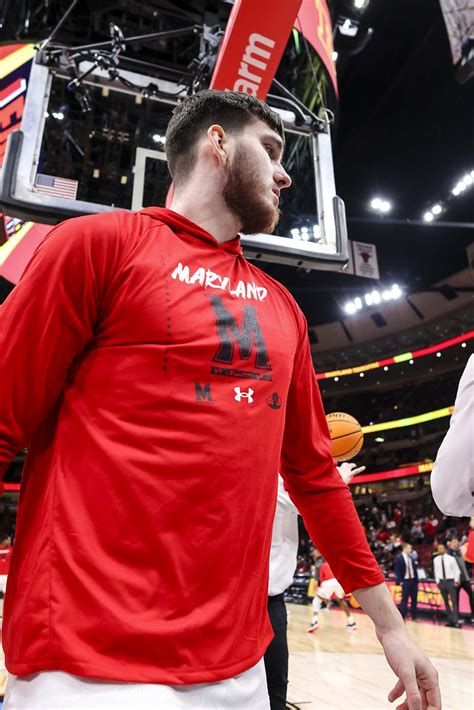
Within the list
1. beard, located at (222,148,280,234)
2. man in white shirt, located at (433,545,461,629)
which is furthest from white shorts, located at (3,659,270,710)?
man in white shirt, located at (433,545,461,629)

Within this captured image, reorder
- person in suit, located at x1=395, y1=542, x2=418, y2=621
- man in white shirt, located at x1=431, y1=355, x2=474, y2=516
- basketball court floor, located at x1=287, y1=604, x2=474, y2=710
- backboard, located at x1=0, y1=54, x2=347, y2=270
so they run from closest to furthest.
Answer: man in white shirt, located at x1=431, y1=355, x2=474, y2=516 → backboard, located at x1=0, y1=54, x2=347, y2=270 → basketball court floor, located at x1=287, y1=604, x2=474, y2=710 → person in suit, located at x1=395, y1=542, x2=418, y2=621

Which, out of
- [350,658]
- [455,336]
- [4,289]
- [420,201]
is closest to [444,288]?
[455,336]

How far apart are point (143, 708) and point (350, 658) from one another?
744 centimetres

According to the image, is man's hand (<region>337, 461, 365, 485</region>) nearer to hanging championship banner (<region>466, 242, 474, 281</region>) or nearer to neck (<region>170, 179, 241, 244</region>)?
neck (<region>170, 179, 241, 244</region>)

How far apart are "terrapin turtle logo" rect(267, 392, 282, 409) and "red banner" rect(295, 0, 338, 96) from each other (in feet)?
16.5

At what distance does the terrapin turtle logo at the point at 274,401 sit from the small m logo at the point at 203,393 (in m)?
0.16

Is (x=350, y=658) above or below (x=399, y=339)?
below

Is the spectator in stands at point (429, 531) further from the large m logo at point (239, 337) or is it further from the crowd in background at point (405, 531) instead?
the large m logo at point (239, 337)

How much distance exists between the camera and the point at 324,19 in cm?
594

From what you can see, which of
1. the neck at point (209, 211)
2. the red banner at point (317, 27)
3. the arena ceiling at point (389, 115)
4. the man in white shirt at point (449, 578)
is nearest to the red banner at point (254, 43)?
the red banner at point (317, 27)

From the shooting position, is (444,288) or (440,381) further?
(440,381)

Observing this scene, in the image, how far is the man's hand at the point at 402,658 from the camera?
1.20m

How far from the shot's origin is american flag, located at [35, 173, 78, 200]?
4.10 metres

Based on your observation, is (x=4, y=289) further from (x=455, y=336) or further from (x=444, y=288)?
(x=455, y=336)
